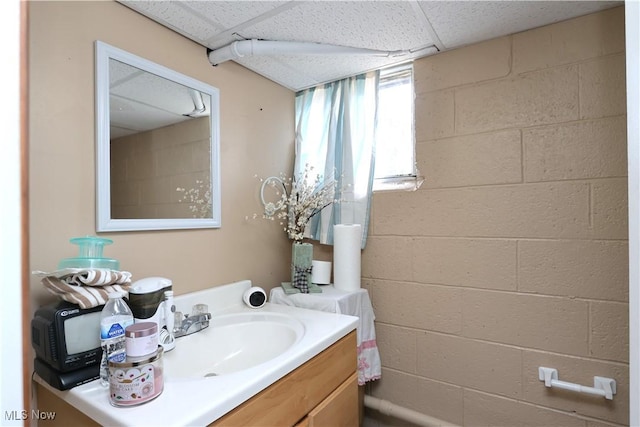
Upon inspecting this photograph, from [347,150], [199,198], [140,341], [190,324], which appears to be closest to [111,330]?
[140,341]

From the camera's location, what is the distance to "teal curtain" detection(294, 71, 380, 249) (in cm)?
158

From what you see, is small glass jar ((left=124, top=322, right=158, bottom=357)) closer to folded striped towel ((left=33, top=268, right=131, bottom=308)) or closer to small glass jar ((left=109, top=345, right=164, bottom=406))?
small glass jar ((left=109, top=345, right=164, bottom=406))

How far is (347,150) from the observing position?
161 centimetres

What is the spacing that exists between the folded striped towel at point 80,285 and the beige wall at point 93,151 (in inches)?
6.1

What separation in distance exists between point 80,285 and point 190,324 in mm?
389

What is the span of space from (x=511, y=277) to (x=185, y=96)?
151cm

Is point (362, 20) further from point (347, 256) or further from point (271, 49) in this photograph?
point (347, 256)

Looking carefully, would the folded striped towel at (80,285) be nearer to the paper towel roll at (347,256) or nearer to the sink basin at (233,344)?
the sink basin at (233,344)

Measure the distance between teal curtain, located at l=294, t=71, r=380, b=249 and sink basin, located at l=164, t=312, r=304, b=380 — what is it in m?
0.58

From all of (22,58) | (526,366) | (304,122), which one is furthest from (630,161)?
(304,122)

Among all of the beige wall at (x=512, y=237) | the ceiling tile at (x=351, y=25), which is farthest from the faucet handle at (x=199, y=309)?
the ceiling tile at (x=351, y=25)

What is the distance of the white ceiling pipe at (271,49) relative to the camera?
1250 mm

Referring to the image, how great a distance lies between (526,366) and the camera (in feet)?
4.13

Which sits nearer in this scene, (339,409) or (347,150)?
(339,409)
